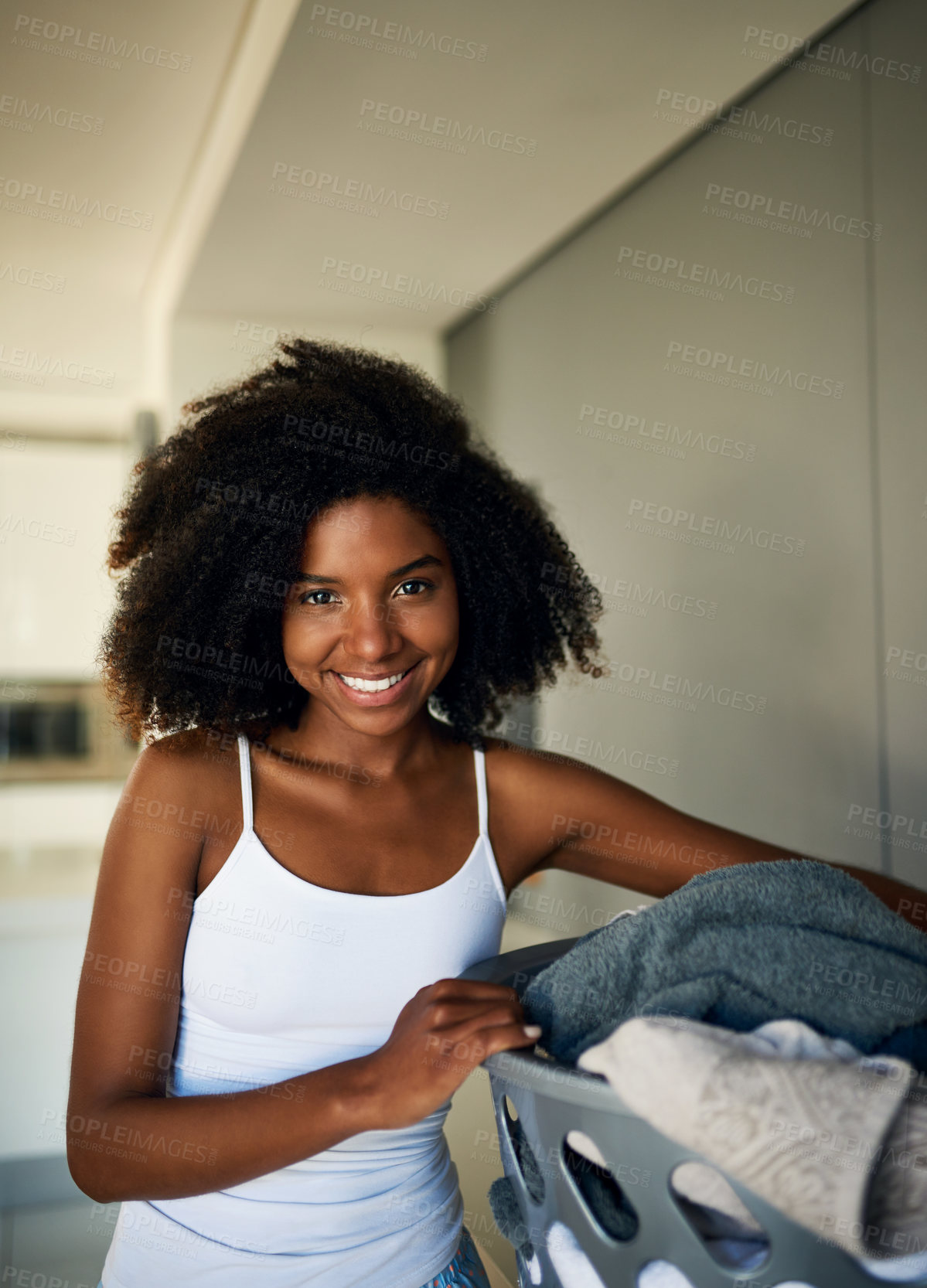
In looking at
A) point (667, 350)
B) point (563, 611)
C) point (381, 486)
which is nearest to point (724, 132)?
point (667, 350)

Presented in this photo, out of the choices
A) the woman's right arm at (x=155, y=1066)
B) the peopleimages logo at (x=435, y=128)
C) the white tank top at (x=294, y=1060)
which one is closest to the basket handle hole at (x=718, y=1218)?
the woman's right arm at (x=155, y=1066)

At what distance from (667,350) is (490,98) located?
0.63 m

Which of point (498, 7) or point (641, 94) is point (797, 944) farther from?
point (641, 94)

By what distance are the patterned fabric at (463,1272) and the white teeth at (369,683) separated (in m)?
0.50

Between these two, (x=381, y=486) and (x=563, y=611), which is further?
(x=563, y=611)

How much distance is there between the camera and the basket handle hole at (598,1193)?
0.55 meters

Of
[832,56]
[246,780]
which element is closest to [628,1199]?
[246,780]

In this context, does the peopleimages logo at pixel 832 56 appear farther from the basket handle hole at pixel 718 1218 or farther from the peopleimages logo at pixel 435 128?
the basket handle hole at pixel 718 1218

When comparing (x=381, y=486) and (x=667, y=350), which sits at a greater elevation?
(x=667, y=350)

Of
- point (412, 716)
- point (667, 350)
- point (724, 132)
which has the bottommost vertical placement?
point (412, 716)

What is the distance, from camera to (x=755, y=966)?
0.58m

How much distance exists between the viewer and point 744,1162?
0.45 metres

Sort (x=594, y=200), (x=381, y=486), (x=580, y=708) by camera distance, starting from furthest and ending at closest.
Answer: (x=580, y=708), (x=594, y=200), (x=381, y=486)

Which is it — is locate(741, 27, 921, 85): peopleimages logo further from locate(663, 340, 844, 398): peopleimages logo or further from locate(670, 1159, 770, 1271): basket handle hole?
locate(670, 1159, 770, 1271): basket handle hole
